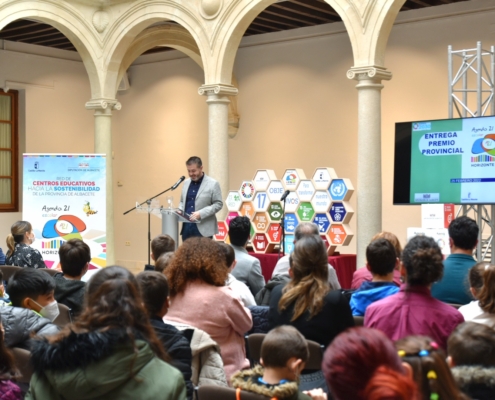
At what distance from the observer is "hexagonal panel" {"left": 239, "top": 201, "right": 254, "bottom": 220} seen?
894cm

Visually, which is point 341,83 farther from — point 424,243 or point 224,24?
point 424,243

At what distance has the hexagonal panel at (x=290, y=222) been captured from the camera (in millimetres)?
8516

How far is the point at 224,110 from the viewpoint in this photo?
30.5ft

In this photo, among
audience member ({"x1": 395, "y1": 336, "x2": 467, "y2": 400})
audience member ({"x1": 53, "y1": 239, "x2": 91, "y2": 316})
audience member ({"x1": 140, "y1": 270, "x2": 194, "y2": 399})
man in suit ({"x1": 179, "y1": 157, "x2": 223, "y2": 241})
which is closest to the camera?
audience member ({"x1": 395, "y1": 336, "x2": 467, "y2": 400})

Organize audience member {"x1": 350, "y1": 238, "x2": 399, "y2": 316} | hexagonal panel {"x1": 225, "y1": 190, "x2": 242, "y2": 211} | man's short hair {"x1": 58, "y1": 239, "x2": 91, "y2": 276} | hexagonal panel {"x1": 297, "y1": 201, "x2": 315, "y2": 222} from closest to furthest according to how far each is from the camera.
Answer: audience member {"x1": 350, "y1": 238, "x2": 399, "y2": 316}, man's short hair {"x1": 58, "y1": 239, "x2": 91, "y2": 276}, hexagonal panel {"x1": 297, "y1": 201, "x2": 315, "y2": 222}, hexagonal panel {"x1": 225, "y1": 190, "x2": 242, "y2": 211}

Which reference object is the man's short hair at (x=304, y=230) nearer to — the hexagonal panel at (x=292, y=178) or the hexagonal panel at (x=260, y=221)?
the hexagonal panel at (x=292, y=178)

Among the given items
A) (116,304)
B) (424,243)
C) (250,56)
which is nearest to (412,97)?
(250,56)

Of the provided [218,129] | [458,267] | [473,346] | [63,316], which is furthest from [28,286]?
[218,129]

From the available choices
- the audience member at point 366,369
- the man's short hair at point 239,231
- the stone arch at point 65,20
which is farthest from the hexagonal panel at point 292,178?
the audience member at point 366,369

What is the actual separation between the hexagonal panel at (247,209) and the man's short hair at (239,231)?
395 cm

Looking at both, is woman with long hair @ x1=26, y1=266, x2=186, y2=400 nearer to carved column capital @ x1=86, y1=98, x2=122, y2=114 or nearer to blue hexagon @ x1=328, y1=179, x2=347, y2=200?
blue hexagon @ x1=328, y1=179, x2=347, y2=200

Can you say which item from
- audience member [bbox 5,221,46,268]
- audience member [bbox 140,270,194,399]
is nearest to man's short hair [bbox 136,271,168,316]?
audience member [bbox 140,270,194,399]

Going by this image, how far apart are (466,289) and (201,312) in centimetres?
150

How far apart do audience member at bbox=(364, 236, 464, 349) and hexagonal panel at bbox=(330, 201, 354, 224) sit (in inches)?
200
